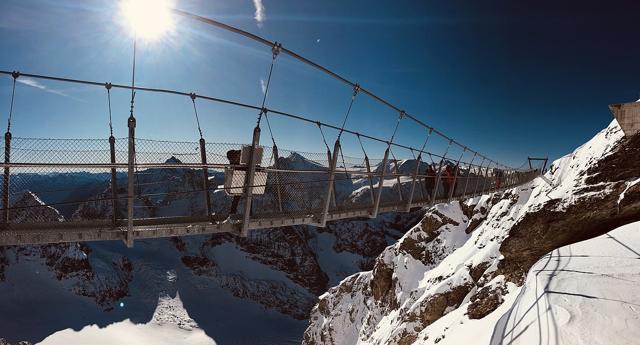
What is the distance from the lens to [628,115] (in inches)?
386

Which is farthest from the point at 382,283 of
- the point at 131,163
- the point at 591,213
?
the point at 131,163

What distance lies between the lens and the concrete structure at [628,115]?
9.71 metres

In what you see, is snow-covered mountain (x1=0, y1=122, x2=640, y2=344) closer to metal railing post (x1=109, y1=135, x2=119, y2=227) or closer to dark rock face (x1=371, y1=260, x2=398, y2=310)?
dark rock face (x1=371, y1=260, x2=398, y2=310)

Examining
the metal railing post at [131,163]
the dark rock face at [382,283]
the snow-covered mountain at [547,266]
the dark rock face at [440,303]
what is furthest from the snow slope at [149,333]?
the metal railing post at [131,163]

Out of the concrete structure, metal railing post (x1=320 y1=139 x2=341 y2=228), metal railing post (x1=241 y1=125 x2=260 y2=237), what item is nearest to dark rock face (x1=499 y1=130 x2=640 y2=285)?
the concrete structure

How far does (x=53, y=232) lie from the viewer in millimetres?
4246

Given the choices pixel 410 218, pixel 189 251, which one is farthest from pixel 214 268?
pixel 410 218

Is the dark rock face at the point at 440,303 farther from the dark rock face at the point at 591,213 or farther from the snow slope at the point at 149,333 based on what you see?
the snow slope at the point at 149,333

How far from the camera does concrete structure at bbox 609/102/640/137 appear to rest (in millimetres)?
9711

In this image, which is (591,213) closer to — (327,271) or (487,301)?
(487,301)

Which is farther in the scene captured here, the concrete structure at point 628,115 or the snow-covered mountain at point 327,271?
the snow-covered mountain at point 327,271

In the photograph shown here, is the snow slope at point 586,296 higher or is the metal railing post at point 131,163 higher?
the metal railing post at point 131,163

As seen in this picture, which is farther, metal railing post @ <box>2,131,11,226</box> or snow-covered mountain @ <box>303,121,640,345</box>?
snow-covered mountain @ <box>303,121,640,345</box>

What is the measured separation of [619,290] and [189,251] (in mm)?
98394
